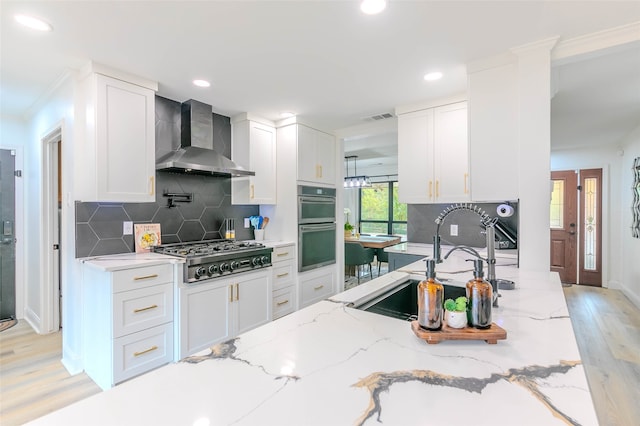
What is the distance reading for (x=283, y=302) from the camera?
11.4 feet

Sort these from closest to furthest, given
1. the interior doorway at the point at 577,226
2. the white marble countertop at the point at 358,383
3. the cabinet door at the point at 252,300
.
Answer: the white marble countertop at the point at 358,383, the cabinet door at the point at 252,300, the interior doorway at the point at 577,226

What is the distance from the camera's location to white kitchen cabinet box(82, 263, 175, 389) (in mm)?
2119

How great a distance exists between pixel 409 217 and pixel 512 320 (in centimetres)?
267

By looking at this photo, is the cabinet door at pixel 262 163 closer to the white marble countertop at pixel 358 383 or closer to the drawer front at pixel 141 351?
the drawer front at pixel 141 351

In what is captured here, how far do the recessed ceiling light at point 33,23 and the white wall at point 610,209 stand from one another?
7.03 metres

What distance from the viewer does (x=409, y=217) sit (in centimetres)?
377

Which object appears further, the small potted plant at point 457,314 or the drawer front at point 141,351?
the drawer front at point 141,351

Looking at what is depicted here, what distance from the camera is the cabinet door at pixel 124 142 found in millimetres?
2332

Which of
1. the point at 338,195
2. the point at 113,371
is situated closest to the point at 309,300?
the point at 338,195

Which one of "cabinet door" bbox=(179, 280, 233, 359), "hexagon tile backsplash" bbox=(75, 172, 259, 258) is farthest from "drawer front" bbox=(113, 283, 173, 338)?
"hexagon tile backsplash" bbox=(75, 172, 259, 258)

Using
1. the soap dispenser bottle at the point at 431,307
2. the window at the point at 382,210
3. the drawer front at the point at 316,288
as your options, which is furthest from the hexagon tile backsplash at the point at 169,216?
the window at the point at 382,210

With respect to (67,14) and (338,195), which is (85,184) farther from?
(338,195)

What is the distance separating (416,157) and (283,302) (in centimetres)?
210

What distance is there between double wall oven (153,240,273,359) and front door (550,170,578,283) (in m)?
5.33
